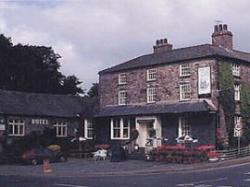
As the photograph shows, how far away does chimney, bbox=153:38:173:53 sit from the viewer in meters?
50.2

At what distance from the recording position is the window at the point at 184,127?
1673 inches

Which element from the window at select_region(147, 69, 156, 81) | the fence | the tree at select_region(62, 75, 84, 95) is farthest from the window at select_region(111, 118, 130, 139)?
the tree at select_region(62, 75, 84, 95)

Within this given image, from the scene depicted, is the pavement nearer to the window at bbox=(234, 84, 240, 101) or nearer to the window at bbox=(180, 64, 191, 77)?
the window at bbox=(234, 84, 240, 101)

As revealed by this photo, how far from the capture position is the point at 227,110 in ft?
137

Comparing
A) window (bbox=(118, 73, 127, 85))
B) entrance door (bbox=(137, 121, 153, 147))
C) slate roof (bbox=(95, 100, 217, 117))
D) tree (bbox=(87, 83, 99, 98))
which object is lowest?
entrance door (bbox=(137, 121, 153, 147))

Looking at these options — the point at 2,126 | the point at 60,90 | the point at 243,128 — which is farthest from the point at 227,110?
the point at 60,90

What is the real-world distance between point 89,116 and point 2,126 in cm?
921

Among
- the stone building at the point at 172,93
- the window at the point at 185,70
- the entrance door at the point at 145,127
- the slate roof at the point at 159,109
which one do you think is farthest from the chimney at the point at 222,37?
the entrance door at the point at 145,127

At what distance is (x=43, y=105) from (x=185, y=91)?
14040 mm

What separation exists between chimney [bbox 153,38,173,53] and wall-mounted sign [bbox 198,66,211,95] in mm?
8275

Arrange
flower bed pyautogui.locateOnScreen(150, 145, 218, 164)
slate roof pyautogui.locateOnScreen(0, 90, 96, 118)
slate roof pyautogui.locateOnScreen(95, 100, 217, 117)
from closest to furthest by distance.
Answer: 1. flower bed pyautogui.locateOnScreen(150, 145, 218, 164)
2. slate roof pyautogui.locateOnScreen(95, 100, 217, 117)
3. slate roof pyautogui.locateOnScreen(0, 90, 96, 118)

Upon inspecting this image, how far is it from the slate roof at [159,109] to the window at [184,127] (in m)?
1.06

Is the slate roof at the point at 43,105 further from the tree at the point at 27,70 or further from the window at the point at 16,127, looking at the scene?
the tree at the point at 27,70

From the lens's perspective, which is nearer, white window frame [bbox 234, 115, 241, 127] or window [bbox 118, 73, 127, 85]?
white window frame [bbox 234, 115, 241, 127]
